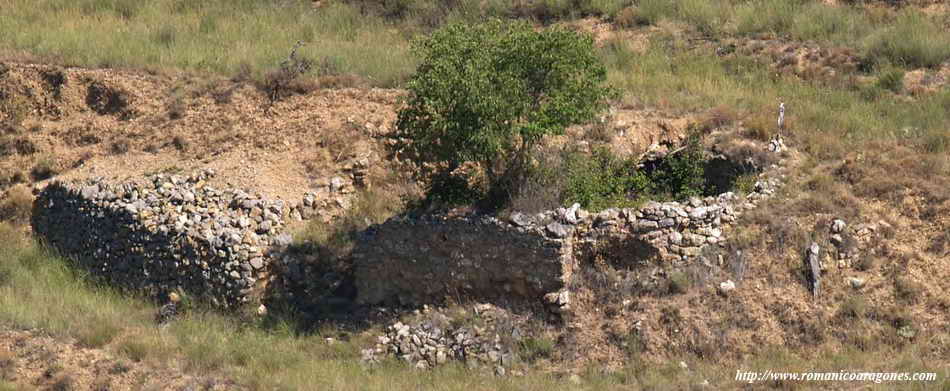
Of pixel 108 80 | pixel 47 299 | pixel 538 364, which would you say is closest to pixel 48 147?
pixel 108 80

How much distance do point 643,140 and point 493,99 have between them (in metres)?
3.99

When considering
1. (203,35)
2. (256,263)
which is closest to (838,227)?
(256,263)

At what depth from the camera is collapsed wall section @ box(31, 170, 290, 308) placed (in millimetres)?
20922

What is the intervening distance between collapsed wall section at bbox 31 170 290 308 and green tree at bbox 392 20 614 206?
2.74m

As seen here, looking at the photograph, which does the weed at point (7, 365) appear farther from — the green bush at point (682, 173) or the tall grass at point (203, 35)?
the green bush at point (682, 173)

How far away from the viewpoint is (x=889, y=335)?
18.5 m

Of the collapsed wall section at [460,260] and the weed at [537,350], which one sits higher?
→ the collapsed wall section at [460,260]

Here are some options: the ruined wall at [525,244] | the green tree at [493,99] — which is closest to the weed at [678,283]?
the ruined wall at [525,244]

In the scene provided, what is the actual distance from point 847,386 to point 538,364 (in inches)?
162

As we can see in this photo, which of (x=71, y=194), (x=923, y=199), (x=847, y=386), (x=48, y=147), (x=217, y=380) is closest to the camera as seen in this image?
(x=847, y=386)

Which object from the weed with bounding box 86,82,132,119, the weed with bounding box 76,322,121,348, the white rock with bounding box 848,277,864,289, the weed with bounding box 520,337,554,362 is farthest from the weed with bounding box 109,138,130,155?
the white rock with bounding box 848,277,864,289

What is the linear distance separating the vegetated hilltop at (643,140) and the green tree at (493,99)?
964mm

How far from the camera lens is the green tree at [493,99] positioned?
1941 cm

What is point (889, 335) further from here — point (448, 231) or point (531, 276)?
point (448, 231)
